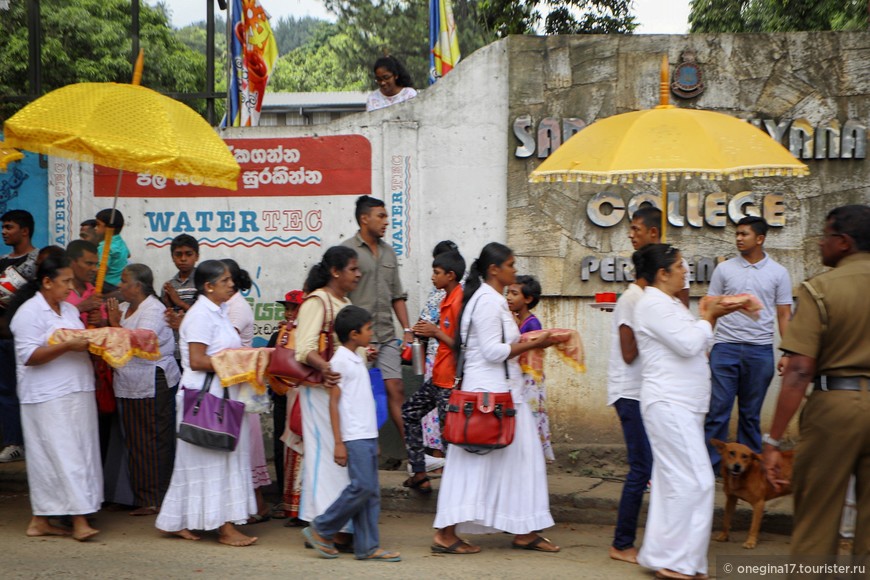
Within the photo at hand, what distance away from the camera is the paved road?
552 centimetres

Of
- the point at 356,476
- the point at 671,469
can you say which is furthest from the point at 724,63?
the point at 356,476

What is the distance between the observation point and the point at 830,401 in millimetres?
4574

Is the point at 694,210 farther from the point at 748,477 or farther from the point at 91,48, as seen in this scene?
the point at 91,48

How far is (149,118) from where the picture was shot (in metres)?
6.29

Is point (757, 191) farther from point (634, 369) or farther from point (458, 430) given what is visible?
point (458, 430)

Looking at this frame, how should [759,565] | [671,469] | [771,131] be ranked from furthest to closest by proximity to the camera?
[771,131] < [759,565] < [671,469]

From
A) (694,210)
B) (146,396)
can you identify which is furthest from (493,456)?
(694,210)

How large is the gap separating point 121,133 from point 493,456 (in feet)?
9.71

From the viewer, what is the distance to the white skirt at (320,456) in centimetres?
588

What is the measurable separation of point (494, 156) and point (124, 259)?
3.13 meters

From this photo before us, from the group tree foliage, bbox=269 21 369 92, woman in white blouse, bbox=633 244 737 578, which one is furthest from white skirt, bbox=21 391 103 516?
tree foliage, bbox=269 21 369 92

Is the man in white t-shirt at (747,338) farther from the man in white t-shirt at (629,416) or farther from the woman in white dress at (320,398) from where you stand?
the woman in white dress at (320,398)

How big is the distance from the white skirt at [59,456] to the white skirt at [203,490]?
55 cm

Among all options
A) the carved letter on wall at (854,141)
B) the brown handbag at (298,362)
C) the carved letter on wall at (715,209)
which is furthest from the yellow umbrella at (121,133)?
the carved letter on wall at (854,141)
